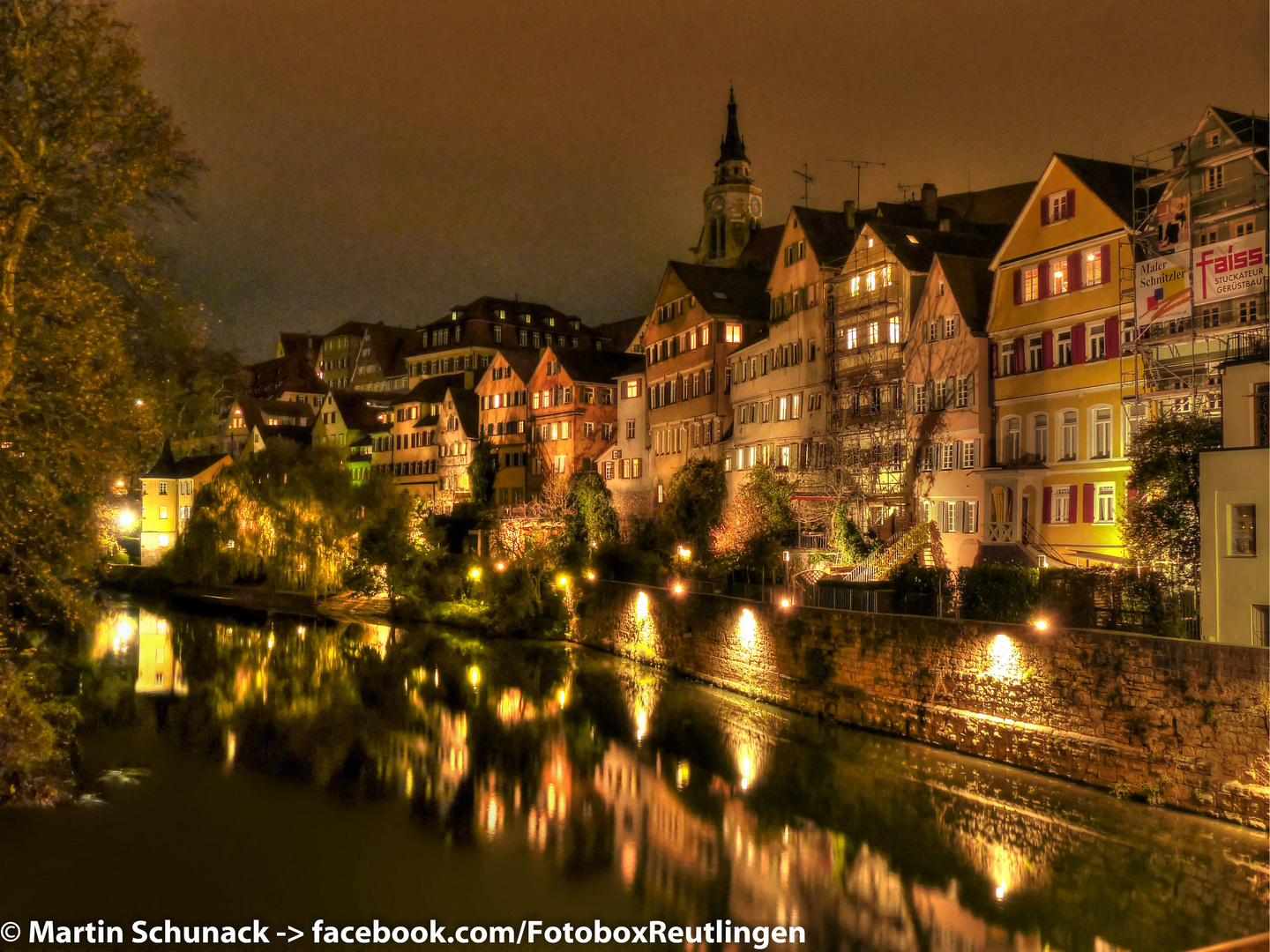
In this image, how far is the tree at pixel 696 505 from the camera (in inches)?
1619

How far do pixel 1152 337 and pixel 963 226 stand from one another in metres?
20.3

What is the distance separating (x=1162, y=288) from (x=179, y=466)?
226 ft

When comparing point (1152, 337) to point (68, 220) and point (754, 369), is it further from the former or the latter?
point (68, 220)

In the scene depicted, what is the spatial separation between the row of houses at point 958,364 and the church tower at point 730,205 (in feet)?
126

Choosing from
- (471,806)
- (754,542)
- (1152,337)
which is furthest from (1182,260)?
(471,806)

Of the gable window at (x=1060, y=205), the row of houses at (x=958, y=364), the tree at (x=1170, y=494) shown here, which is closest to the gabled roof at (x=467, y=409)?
the row of houses at (x=958, y=364)

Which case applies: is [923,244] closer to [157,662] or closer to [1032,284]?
[1032,284]

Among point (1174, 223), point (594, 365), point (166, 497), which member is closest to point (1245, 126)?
point (1174, 223)

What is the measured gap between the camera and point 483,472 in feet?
201

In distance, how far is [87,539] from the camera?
17.8 metres

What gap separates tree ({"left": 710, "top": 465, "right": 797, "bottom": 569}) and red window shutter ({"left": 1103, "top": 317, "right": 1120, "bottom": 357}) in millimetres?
12198

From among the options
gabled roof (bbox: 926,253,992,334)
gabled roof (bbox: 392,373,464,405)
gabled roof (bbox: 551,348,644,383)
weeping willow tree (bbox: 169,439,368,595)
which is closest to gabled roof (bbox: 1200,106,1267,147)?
gabled roof (bbox: 926,253,992,334)

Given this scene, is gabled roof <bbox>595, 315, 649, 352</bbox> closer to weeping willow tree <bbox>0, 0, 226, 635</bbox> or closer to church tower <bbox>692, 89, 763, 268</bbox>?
church tower <bbox>692, 89, 763, 268</bbox>

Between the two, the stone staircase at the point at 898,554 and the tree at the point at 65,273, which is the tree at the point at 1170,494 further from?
the tree at the point at 65,273
